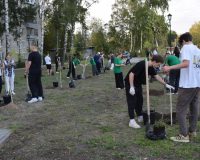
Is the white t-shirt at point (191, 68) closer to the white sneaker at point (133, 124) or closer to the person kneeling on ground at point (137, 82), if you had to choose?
the person kneeling on ground at point (137, 82)

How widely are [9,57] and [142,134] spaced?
326 inches

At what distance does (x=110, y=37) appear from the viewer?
306 feet

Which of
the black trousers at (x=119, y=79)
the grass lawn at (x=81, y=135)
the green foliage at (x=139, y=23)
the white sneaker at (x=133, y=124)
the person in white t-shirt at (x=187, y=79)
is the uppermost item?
the green foliage at (x=139, y=23)

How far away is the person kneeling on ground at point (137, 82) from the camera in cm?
791

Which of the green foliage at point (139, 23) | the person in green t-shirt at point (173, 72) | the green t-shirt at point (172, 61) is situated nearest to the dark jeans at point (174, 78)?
the person in green t-shirt at point (173, 72)

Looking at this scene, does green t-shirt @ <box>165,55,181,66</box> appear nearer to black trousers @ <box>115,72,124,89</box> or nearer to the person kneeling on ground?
black trousers @ <box>115,72,124,89</box>

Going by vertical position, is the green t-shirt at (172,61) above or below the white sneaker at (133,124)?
above

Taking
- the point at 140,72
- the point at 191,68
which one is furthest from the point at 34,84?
the point at 191,68

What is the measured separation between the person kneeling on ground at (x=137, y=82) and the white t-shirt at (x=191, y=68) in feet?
3.23

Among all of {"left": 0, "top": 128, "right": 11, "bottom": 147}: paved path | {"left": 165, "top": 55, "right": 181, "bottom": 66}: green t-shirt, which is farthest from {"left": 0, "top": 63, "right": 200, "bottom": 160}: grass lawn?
{"left": 165, "top": 55, "right": 181, "bottom": 66}: green t-shirt

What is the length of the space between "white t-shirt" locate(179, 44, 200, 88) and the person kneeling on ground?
98 centimetres

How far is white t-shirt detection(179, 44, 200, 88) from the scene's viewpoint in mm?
6754

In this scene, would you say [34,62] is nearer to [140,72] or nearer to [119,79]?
[119,79]

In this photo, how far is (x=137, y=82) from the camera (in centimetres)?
847
